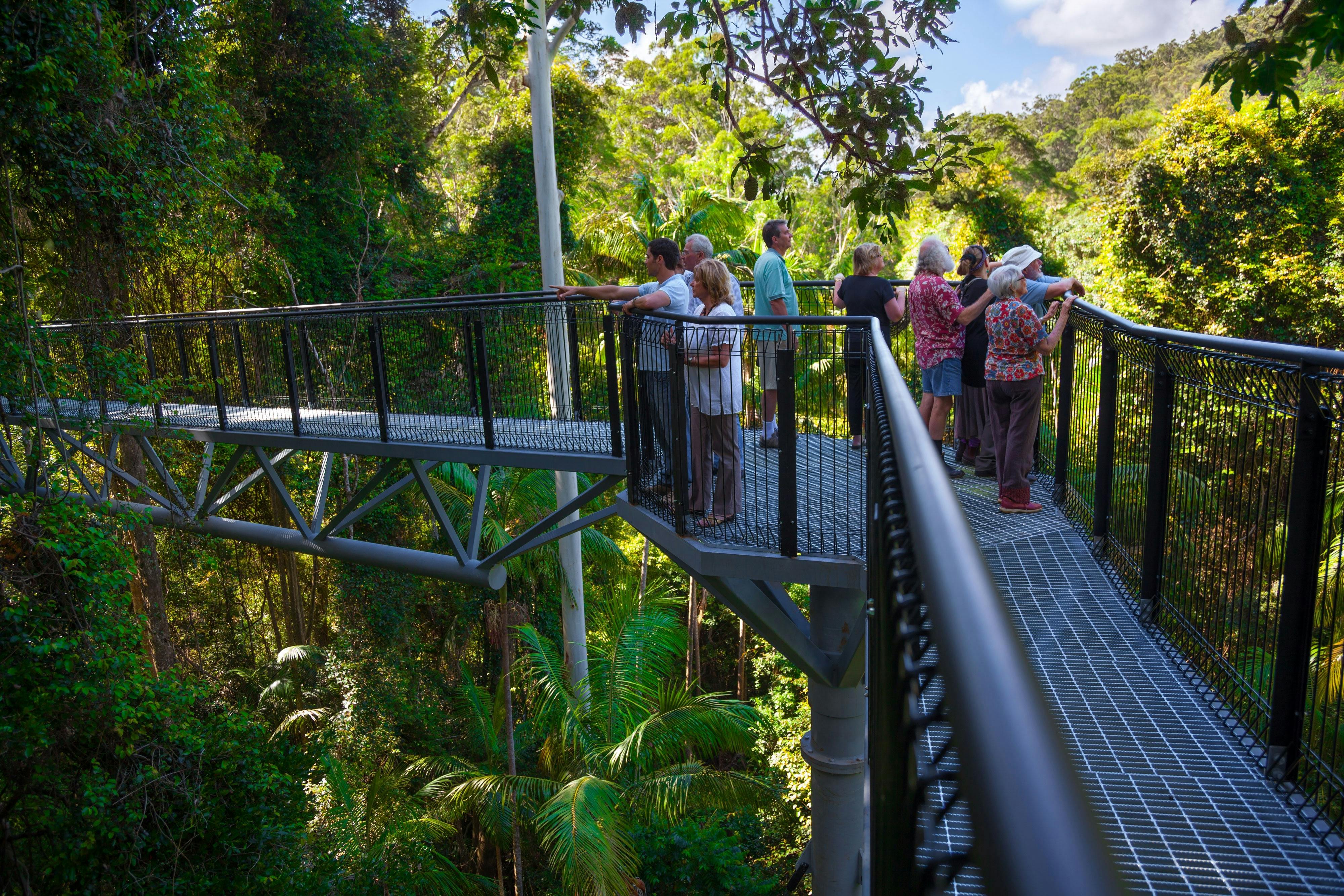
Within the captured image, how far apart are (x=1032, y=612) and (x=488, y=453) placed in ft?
17.7

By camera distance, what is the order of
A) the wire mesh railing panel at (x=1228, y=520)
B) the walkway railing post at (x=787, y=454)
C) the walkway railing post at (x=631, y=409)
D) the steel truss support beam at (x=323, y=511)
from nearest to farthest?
the wire mesh railing panel at (x=1228, y=520) → the walkway railing post at (x=787, y=454) → the walkway railing post at (x=631, y=409) → the steel truss support beam at (x=323, y=511)

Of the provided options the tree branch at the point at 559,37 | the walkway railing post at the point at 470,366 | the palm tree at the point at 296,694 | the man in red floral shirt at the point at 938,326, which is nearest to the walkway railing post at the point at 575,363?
the walkway railing post at the point at 470,366

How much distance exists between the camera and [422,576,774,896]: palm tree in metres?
10.9

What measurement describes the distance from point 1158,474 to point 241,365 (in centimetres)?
1041

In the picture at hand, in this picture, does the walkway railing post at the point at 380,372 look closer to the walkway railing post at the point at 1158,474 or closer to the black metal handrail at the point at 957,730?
the walkway railing post at the point at 1158,474

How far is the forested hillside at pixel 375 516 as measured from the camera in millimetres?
7844

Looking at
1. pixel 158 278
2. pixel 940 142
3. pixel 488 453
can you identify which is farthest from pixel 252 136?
pixel 940 142

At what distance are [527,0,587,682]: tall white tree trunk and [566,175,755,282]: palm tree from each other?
18.7 feet

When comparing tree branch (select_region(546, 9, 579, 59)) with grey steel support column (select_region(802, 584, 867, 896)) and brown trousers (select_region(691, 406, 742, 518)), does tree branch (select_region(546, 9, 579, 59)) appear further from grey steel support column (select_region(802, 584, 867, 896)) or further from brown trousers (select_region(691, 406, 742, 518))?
grey steel support column (select_region(802, 584, 867, 896))

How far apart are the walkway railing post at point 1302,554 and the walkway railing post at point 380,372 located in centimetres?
796

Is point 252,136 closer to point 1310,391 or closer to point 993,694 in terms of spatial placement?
point 1310,391

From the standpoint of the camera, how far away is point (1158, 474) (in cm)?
465

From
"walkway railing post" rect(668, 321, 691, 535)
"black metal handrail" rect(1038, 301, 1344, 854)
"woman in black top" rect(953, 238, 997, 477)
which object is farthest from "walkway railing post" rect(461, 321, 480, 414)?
"black metal handrail" rect(1038, 301, 1344, 854)

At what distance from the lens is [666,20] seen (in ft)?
16.2
